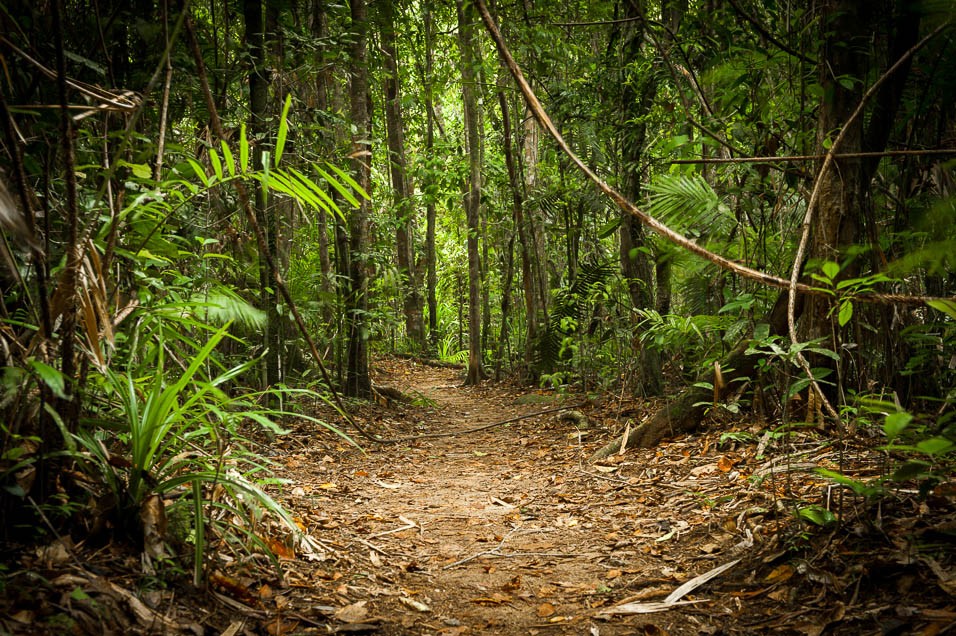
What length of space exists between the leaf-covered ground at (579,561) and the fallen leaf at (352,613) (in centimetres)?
1

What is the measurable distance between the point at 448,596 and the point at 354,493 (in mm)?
1603

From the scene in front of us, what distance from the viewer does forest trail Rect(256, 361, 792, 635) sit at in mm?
2055

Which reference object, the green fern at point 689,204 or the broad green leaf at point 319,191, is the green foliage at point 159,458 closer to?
the broad green leaf at point 319,191

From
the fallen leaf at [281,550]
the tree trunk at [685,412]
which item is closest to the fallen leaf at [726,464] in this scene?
the tree trunk at [685,412]

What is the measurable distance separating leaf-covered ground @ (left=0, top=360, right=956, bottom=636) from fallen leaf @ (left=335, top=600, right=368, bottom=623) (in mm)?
10

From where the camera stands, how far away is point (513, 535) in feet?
9.91

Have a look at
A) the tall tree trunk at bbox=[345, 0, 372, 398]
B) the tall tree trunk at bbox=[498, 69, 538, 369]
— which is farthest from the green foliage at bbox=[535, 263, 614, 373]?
the tall tree trunk at bbox=[345, 0, 372, 398]

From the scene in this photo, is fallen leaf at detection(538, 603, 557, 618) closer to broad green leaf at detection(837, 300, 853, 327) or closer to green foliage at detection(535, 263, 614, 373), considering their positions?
broad green leaf at detection(837, 300, 853, 327)

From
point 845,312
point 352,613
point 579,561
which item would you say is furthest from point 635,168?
point 352,613

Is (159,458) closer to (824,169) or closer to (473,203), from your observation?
(824,169)

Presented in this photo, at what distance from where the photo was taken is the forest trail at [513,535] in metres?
2.05

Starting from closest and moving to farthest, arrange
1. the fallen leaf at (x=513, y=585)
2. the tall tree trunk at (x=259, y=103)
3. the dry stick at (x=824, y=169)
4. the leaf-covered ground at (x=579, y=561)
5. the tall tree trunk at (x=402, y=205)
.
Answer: the dry stick at (x=824, y=169) < the leaf-covered ground at (x=579, y=561) < the fallen leaf at (x=513, y=585) < the tall tree trunk at (x=259, y=103) < the tall tree trunk at (x=402, y=205)

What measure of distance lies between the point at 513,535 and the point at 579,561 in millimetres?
481

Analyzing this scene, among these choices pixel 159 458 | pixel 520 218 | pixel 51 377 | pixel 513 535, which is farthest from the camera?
pixel 520 218
